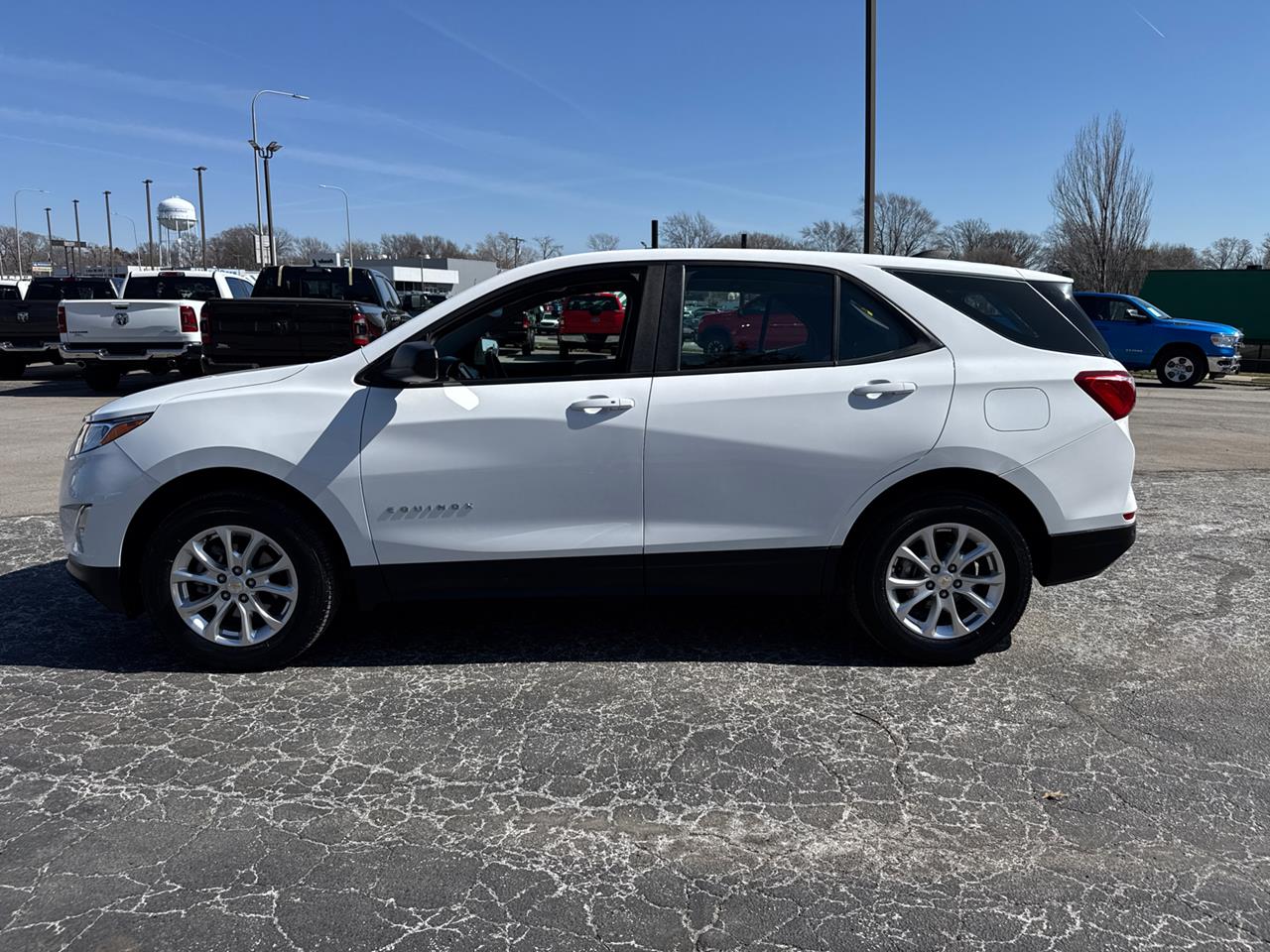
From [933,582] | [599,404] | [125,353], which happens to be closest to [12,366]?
[125,353]

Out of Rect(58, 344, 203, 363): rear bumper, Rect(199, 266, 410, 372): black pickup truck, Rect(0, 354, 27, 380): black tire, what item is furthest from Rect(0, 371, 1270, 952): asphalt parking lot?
Rect(0, 354, 27, 380): black tire

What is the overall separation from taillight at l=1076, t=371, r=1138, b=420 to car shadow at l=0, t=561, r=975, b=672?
1.46 metres

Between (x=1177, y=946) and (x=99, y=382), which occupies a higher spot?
(x=99, y=382)

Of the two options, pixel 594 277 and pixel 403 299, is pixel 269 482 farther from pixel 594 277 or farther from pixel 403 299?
pixel 403 299

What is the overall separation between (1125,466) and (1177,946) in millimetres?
2421

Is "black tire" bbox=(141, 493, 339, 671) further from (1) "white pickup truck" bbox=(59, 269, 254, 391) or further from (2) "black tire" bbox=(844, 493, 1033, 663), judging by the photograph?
(1) "white pickup truck" bbox=(59, 269, 254, 391)

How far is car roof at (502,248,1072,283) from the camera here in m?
4.45

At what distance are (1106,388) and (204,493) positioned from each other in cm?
395

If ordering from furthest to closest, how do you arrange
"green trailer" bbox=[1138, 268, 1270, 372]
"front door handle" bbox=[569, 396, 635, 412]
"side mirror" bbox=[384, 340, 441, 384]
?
"green trailer" bbox=[1138, 268, 1270, 372] → "front door handle" bbox=[569, 396, 635, 412] → "side mirror" bbox=[384, 340, 441, 384]

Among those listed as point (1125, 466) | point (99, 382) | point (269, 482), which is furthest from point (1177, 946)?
point (99, 382)

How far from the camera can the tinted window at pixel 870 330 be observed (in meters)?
4.39

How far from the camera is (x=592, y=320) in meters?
4.40

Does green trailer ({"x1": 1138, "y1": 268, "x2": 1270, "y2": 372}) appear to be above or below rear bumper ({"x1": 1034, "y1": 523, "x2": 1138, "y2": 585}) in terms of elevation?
above

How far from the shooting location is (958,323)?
14.5ft
